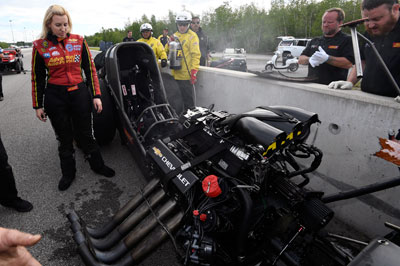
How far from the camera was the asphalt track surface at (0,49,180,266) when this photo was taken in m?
2.14

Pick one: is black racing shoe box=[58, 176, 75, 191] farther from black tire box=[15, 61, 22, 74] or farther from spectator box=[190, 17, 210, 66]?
black tire box=[15, 61, 22, 74]

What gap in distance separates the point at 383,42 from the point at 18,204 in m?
4.08

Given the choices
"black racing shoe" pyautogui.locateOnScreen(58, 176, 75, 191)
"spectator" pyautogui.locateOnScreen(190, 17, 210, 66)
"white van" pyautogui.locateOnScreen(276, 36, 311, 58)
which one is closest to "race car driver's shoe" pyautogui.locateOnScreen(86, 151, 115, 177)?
"black racing shoe" pyautogui.locateOnScreen(58, 176, 75, 191)

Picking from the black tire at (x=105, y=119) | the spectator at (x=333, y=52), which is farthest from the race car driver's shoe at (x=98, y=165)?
the spectator at (x=333, y=52)

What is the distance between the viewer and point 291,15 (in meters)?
39.3

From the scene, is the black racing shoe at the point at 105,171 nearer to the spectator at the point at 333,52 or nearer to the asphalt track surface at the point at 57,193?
the asphalt track surface at the point at 57,193

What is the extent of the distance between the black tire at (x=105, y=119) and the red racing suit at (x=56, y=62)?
70 cm

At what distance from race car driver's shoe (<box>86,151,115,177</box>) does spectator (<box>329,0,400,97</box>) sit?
2844 mm

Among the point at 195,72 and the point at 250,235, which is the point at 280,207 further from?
the point at 195,72

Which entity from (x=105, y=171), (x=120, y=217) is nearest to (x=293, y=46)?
(x=105, y=171)

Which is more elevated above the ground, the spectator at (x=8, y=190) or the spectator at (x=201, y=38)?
the spectator at (x=201, y=38)

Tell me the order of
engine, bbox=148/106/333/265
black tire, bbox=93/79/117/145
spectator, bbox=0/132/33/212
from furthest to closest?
black tire, bbox=93/79/117/145 → spectator, bbox=0/132/33/212 → engine, bbox=148/106/333/265

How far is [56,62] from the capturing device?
2.67 m

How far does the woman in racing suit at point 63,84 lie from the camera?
2627mm
